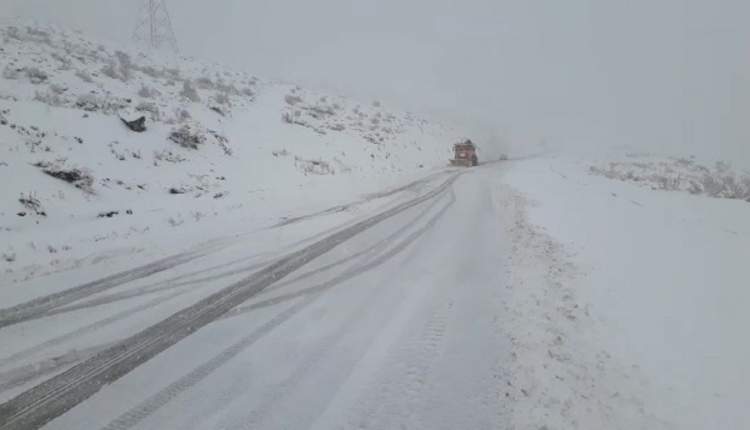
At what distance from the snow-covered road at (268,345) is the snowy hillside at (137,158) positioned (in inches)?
85.6

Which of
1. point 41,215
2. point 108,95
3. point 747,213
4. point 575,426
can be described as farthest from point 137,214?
point 747,213

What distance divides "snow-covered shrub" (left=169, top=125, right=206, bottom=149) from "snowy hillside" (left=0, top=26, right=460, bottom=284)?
4 cm

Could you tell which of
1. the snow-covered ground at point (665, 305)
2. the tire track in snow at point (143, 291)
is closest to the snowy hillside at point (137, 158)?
the tire track in snow at point (143, 291)

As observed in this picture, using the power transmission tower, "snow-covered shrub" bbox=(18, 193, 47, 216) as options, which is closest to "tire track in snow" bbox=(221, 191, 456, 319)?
"snow-covered shrub" bbox=(18, 193, 47, 216)

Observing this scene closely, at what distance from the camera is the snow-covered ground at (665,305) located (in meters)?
3.19

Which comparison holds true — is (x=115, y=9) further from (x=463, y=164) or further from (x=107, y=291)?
(x=107, y=291)

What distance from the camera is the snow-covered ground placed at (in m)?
3.19

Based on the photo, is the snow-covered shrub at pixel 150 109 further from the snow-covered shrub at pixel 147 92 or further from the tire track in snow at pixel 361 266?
the tire track in snow at pixel 361 266

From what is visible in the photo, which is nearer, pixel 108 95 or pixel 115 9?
pixel 108 95

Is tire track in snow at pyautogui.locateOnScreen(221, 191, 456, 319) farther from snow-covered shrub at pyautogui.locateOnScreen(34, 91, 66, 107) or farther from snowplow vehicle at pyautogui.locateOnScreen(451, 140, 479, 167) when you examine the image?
snowplow vehicle at pyautogui.locateOnScreen(451, 140, 479, 167)

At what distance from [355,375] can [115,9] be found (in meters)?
72.0

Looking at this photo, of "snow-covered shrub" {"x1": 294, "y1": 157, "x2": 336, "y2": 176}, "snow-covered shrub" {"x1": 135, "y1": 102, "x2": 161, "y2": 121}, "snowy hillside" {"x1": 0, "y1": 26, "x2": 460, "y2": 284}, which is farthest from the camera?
"snow-covered shrub" {"x1": 294, "y1": 157, "x2": 336, "y2": 176}

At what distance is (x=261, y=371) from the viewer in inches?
139

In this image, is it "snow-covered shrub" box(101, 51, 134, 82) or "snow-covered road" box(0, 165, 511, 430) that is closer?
"snow-covered road" box(0, 165, 511, 430)
